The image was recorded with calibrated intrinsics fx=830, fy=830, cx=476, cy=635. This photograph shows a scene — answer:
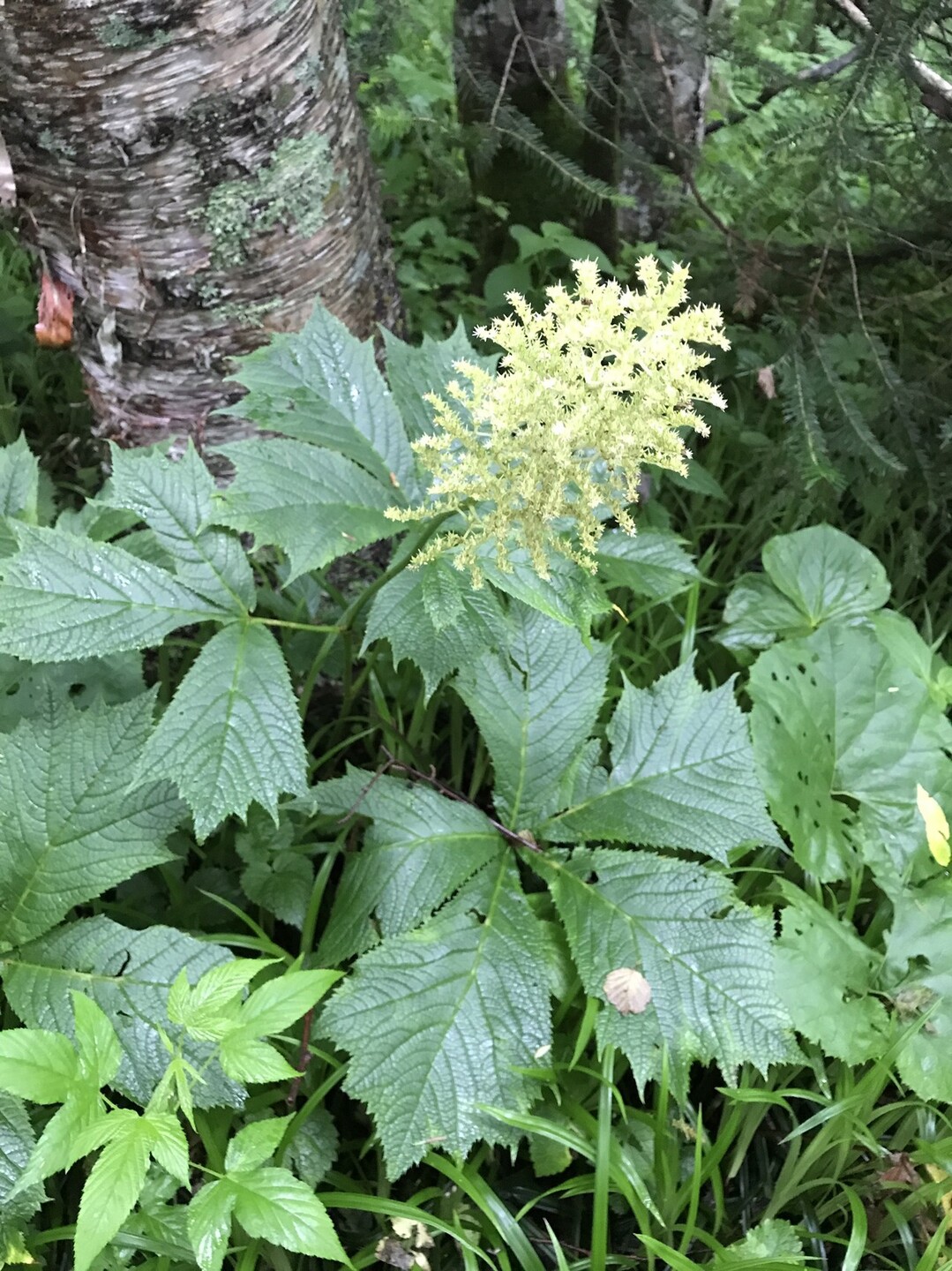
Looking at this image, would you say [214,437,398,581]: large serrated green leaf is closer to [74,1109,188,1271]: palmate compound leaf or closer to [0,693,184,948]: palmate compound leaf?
[0,693,184,948]: palmate compound leaf

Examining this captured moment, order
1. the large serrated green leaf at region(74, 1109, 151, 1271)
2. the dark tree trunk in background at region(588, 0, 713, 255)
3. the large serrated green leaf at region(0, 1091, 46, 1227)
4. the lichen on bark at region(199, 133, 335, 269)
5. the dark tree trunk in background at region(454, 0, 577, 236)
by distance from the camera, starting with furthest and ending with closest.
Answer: the dark tree trunk in background at region(454, 0, 577, 236) → the dark tree trunk in background at region(588, 0, 713, 255) → the lichen on bark at region(199, 133, 335, 269) → the large serrated green leaf at region(0, 1091, 46, 1227) → the large serrated green leaf at region(74, 1109, 151, 1271)

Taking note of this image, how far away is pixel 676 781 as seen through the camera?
143cm

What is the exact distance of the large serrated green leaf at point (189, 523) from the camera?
1253 mm

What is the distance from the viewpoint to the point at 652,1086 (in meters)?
1.41

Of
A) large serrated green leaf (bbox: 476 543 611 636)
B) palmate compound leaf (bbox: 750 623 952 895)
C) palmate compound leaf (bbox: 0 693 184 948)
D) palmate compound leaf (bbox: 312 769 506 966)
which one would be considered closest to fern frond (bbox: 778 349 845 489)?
palmate compound leaf (bbox: 750 623 952 895)

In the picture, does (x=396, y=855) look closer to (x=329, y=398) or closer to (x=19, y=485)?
(x=329, y=398)

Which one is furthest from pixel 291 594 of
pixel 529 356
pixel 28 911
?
pixel 529 356

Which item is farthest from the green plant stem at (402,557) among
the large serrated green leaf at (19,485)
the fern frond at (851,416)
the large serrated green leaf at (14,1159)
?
the fern frond at (851,416)

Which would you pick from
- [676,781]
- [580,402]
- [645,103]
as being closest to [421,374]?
[580,402]

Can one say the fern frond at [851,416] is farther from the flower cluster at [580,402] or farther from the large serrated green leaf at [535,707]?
the flower cluster at [580,402]

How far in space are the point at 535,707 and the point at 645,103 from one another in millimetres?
1613

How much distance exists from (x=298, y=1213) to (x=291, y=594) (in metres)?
1.12

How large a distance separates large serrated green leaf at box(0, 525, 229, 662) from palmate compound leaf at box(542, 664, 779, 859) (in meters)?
0.71

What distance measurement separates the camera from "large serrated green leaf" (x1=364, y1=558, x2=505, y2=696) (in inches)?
46.1
